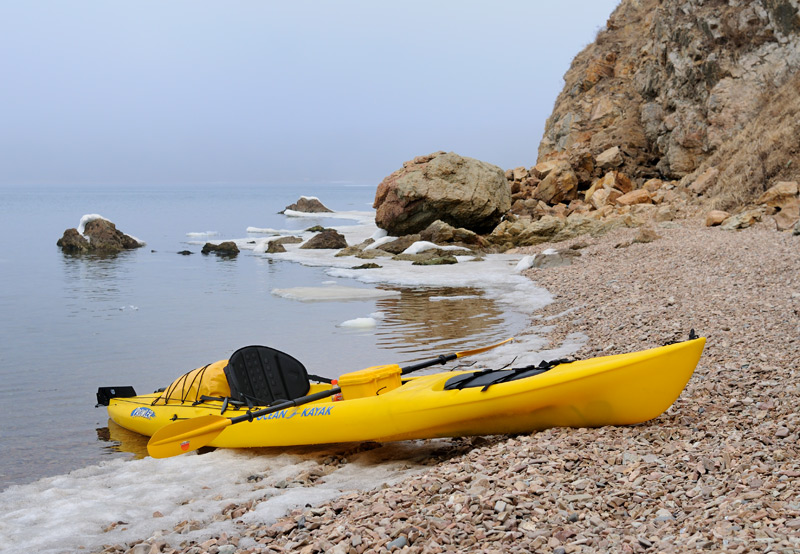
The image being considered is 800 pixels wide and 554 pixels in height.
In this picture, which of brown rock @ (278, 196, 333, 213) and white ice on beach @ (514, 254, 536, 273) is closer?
white ice on beach @ (514, 254, 536, 273)

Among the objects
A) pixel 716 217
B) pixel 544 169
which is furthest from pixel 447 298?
pixel 544 169

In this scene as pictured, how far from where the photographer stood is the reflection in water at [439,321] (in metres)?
9.99

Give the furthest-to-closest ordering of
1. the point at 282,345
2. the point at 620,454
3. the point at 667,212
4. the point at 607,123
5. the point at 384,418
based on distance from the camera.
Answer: the point at 607,123
the point at 667,212
the point at 282,345
the point at 384,418
the point at 620,454

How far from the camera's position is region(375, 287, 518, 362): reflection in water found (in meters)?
9.99

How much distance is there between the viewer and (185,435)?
18.7 ft

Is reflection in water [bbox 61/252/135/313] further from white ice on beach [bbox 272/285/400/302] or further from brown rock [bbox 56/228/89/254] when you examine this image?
white ice on beach [bbox 272/285/400/302]

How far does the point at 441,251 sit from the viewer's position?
20734 mm

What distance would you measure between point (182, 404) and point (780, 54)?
21.7 metres

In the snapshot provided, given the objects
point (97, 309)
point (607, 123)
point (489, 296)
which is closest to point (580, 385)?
point (489, 296)

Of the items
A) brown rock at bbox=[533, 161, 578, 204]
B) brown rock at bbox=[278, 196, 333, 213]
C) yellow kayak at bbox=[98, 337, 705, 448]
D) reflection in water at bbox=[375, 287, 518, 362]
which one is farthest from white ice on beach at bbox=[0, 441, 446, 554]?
brown rock at bbox=[278, 196, 333, 213]

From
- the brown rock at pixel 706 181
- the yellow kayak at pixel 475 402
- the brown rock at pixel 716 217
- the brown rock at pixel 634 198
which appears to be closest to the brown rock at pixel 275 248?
the brown rock at pixel 634 198

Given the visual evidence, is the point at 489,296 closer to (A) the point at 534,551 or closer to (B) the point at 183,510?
(B) the point at 183,510

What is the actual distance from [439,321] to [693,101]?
692 inches

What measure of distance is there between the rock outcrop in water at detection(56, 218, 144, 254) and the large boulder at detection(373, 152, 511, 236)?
12.0 meters
